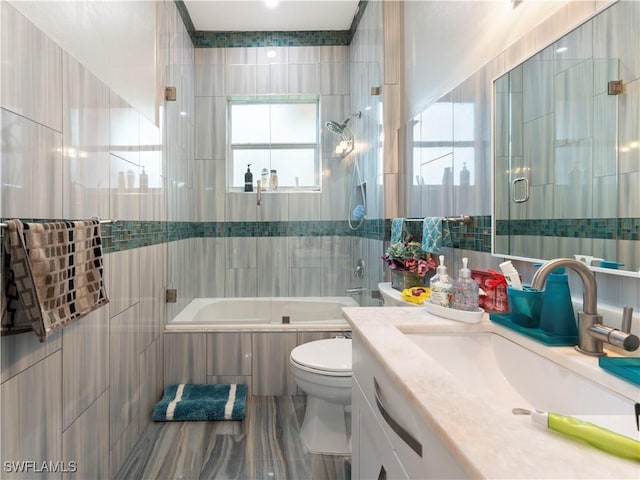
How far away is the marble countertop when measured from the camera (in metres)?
0.43

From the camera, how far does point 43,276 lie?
104 centimetres

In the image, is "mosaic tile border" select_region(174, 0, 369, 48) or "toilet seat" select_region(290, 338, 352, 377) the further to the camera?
"mosaic tile border" select_region(174, 0, 369, 48)

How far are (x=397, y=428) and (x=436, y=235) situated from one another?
1.14 meters

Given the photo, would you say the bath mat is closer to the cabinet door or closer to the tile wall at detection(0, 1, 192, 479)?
the tile wall at detection(0, 1, 192, 479)

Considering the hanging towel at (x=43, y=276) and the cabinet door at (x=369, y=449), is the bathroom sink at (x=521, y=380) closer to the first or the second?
the cabinet door at (x=369, y=449)

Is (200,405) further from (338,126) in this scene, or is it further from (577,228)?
(338,126)

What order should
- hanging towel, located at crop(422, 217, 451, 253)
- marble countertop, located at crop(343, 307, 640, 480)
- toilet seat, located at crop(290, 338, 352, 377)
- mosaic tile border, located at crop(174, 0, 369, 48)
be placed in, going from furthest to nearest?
mosaic tile border, located at crop(174, 0, 369, 48) → toilet seat, located at crop(290, 338, 352, 377) → hanging towel, located at crop(422, 217, 451, 253) → marble countertop, located at crop(343, 307, 640, 480)

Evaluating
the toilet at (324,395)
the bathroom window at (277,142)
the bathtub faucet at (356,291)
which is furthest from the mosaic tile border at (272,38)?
the toilet at (324,395)

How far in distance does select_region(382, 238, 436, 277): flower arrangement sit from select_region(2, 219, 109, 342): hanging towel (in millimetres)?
1359

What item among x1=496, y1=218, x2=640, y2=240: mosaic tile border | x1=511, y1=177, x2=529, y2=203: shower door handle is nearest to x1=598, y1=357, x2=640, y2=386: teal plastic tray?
x1=496, y1=218, x2=640, y2=240: mosaic tile border

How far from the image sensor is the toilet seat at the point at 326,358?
72.9 inches

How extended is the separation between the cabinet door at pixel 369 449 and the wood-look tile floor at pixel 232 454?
2.45ft

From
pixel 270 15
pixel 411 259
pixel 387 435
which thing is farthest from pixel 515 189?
pixel 270 15

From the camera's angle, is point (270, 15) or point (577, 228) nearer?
point (577, 228)
